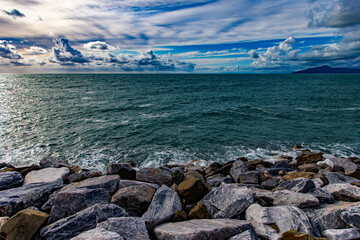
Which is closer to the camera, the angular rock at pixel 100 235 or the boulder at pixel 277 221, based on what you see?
the angular rock at pixel 100 235

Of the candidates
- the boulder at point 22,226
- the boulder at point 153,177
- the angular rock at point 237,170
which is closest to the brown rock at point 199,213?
the boulder at point 153,177

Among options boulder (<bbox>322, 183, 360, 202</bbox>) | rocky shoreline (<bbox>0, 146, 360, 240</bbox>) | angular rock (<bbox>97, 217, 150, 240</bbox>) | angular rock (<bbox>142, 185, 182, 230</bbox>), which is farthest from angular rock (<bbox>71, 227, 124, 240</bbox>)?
boulder (<bbox>322, 183, 360, 202</bbox>)

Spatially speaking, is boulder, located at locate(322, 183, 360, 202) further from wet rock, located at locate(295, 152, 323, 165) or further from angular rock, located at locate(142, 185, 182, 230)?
wet rock, located at locate(295, 152, 323, 165)

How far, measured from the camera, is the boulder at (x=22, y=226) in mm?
4812

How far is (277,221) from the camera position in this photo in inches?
201

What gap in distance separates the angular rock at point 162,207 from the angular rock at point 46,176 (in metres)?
5.73

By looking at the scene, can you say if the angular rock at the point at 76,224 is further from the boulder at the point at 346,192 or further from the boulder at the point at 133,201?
the boulder at the point at 346,192

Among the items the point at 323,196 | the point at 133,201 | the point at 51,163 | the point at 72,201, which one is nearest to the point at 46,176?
the point at 72,201

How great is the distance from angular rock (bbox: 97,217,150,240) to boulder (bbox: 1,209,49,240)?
187cm

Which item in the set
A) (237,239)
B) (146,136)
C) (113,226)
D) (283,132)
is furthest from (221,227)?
(283,132)

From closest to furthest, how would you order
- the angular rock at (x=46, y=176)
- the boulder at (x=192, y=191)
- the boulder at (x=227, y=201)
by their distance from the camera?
the boulder at (x=227, y=201), the boulder at (x=192, y=191), the angular rock at (x=46, y=176)

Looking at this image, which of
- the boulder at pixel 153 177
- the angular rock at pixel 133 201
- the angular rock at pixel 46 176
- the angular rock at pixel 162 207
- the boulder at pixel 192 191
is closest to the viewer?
the angular rock at pixel 162 207

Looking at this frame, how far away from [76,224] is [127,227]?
4.73ft

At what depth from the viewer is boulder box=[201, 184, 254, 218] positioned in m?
5.86
